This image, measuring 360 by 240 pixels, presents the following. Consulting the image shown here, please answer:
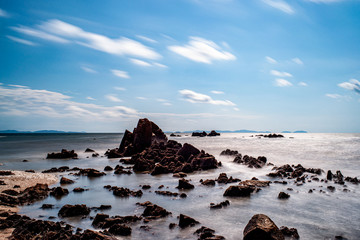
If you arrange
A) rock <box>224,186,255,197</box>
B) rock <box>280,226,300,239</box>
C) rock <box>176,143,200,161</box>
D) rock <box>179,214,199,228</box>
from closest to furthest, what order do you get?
1. rock <box>280,226,300,239</box>
2. rock <box>179,214,199,228</box>
3. rock <box>224,186,255,197</box>
4. rock <box>176,143,200,161</box>

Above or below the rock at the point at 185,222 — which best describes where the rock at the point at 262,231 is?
above

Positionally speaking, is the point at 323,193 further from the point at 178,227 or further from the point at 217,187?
the point at 178,227

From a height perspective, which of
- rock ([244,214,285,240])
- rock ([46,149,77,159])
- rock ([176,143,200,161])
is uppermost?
rock ([176,143,200,161])

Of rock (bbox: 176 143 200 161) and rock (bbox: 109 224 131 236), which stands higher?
rock (bbox: 176 143 200 161)

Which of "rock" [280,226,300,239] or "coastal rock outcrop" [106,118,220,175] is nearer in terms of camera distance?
"rock" [280,226,300,239]

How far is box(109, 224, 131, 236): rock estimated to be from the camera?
8570 millimetres

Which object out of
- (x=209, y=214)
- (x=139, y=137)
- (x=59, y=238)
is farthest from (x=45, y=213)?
(x=139, y=137)

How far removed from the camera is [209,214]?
10.8 m

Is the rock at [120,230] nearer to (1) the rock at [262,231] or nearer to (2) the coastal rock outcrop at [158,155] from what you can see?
(1) the rock at [262,231]

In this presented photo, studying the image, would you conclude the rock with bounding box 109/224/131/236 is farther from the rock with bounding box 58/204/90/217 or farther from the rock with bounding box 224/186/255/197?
the rock with bounding box 224/186/255/197

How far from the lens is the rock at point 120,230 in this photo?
8.57 metres

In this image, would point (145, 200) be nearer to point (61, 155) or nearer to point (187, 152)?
point (187, 152)

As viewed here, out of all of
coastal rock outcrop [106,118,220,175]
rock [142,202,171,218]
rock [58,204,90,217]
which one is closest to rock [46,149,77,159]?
coastal rock outcrop [106,118,220,175]

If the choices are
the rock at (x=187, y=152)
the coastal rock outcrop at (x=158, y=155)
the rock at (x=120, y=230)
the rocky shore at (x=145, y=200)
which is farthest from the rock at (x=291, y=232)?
the rock at (x=187, y=152)
